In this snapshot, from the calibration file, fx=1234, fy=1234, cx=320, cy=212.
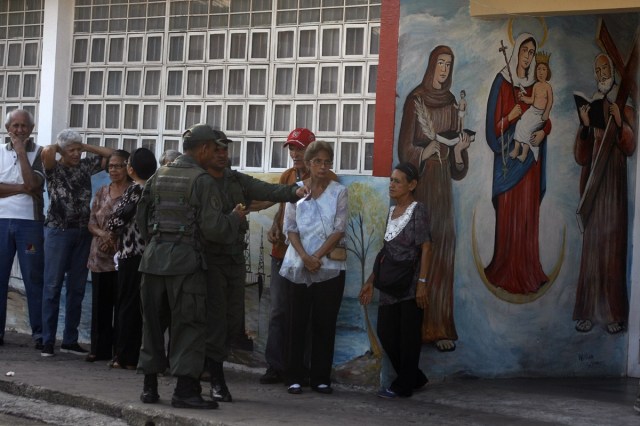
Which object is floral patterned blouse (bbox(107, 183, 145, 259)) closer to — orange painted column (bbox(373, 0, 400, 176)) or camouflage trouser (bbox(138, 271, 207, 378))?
camouflage trouser (bbox(138, 271, 207, 378))

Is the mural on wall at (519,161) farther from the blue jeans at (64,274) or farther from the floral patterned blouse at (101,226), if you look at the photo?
the blue jeans at (64,274)

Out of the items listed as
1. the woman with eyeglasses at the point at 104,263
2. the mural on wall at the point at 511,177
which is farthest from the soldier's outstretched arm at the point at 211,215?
the woman with eyeglasses at the point at 104,263

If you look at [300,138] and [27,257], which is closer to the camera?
[300,138]

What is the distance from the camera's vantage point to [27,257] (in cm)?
1123

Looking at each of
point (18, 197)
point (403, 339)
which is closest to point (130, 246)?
point (18, 197)

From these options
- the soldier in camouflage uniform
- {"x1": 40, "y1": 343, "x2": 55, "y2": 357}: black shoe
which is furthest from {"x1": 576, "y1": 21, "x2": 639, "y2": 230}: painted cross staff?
{"x1": 40, "y1": 343, "x2": 55, "y2": 357}: black shoe

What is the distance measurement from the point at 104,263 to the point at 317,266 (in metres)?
2.29

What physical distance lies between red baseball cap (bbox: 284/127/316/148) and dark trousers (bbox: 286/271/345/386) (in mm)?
1095

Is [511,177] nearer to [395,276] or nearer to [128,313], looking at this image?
[395,276]

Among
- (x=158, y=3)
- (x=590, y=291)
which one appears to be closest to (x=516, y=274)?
(x=590, y=291)

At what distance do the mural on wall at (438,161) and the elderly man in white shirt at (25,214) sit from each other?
3.61m

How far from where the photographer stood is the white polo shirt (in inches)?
441

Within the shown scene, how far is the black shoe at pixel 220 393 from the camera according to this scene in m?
8.67

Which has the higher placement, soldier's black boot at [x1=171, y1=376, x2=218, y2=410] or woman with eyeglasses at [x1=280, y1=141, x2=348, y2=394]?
woman with eyeglasses at [x1=280, y1=141, x2=348, y2=394]
